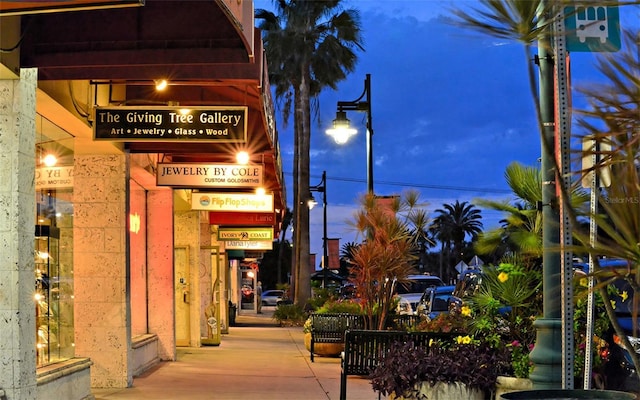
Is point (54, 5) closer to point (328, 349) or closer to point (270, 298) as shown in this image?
point (328, 349)

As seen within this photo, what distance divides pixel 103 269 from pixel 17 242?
16.1ft

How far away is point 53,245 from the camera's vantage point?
10016 millimetres

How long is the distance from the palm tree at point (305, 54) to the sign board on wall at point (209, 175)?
20966mm

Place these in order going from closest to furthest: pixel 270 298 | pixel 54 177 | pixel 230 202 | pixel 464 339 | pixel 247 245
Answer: pixel 464 339 → pixel 54 177 → pixel 230 202 → pixel 247 245 → pixel 270 298

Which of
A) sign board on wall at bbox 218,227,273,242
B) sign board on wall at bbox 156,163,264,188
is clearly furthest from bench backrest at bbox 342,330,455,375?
sign board on wall at bbox 218,227,273,242

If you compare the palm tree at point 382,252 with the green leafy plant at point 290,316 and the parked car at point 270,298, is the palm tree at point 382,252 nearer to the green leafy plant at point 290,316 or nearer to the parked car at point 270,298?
the green leafy plant at point 290,316

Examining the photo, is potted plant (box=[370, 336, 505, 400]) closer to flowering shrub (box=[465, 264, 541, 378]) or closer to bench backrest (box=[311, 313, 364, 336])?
flowering shrub (box=[465, 264, 541, 378])

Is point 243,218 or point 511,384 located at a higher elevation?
point 243,218

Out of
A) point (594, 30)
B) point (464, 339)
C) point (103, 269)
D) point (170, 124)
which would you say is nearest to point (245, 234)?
point (103, 269)

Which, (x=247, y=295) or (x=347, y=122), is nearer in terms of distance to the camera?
(x=347, y=122)

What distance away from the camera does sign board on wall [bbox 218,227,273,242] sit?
2545 centimetres

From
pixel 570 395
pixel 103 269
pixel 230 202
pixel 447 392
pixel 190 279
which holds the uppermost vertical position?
pixel 230 202

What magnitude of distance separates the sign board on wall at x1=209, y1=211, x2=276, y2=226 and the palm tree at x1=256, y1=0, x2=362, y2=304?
11.3m

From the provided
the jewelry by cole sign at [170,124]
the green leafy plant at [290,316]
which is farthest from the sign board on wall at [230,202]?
the green leafy plant at [290,316]
